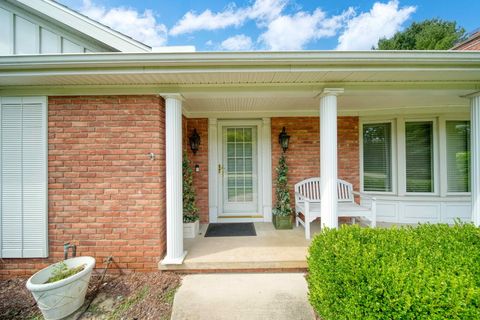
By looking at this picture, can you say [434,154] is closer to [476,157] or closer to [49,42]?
[476,157]

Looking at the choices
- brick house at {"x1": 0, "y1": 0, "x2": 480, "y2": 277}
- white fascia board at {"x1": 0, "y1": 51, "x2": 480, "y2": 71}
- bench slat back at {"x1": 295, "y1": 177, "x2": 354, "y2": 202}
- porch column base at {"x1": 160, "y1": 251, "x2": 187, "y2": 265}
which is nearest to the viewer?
white fascia board at {"x1": 0, "y1": 51, "x2": 480, "y2": 71}

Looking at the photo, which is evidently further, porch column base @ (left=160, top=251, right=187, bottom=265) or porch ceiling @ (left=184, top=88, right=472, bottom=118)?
porch ceiling @ (left=184, top=88, right=472, bottom=118)

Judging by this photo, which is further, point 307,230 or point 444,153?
point 444,153

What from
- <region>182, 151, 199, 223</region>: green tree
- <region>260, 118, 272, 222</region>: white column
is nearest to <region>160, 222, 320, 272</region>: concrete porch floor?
<region>182, 151, 199, 223</region>: green tree

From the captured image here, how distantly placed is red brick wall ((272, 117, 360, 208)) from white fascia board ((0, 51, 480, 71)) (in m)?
2.17

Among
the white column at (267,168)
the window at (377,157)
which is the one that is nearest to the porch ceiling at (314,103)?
the white column at (267,168)

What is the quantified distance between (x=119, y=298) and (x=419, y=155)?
5.81m

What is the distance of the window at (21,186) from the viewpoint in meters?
2.87

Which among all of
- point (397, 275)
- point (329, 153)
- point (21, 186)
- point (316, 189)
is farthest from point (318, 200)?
point (21, 186)

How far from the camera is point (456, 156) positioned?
4324 mm

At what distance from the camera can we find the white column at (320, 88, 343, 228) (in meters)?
2.87

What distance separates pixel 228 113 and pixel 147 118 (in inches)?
77.3

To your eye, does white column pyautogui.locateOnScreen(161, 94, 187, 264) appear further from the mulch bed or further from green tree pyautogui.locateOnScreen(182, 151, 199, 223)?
green tree pyautogui.locateOnScreen(182, 151, 199, 223)

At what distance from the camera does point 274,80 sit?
2.81 m
